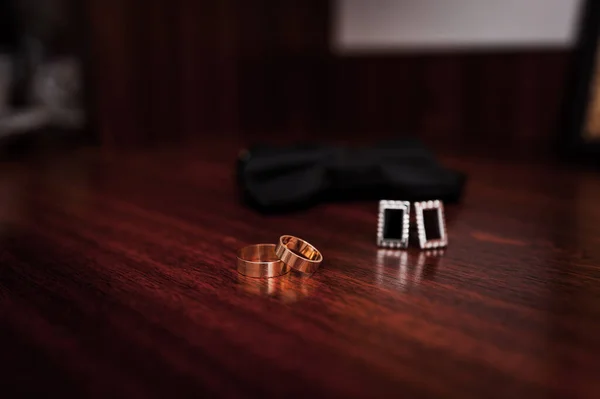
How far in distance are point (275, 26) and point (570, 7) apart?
101 cm

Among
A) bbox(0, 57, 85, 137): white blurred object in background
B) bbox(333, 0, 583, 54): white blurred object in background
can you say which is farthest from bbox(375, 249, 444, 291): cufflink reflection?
bbox(0, 57, 85, 137): white blurred object in background

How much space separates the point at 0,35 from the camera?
2.29m

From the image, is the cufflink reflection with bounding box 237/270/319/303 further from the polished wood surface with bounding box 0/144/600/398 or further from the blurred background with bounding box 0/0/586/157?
the blurred background with bounding box 0/0/586/157

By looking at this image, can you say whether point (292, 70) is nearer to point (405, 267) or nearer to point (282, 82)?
point (282, 82)

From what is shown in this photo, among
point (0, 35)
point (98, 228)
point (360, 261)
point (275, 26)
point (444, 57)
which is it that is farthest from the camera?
point (0, 35)

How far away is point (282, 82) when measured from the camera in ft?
7.15

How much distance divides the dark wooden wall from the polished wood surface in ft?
2.63

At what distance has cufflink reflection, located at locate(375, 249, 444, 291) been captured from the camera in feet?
1.92

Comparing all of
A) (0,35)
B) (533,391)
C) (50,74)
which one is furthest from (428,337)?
(0,35)

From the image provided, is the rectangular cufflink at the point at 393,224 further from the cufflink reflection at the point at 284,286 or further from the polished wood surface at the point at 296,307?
the cufflink reflection at the point at 284,286

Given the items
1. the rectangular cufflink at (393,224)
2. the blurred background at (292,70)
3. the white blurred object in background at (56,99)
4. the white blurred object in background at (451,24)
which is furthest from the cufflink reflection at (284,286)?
the white blurred object in background at (56,99)

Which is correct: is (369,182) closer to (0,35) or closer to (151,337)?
(151,337)

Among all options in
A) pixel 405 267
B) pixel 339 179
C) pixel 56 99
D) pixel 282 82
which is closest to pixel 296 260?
pixel 405 267

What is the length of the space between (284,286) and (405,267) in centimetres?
15
